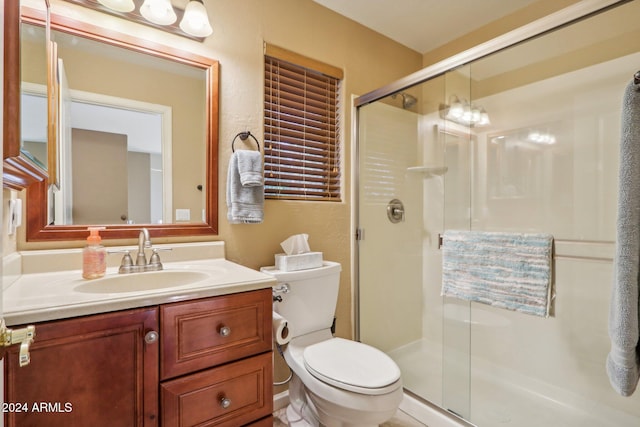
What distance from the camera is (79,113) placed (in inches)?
49.3

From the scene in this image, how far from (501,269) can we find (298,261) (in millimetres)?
935

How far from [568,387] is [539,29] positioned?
173 centimetres

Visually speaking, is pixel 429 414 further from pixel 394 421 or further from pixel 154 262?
pixel 154 262

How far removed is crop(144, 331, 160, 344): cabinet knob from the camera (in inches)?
34.2

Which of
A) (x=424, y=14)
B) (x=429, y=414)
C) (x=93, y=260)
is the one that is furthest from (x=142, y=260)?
(x=424, y=14)

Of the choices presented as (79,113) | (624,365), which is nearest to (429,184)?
(624,365)

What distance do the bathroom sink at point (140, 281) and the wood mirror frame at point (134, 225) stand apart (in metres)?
0.23

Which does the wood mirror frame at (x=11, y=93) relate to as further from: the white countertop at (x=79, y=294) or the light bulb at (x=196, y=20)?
the light bulb at (x=196, y=20)

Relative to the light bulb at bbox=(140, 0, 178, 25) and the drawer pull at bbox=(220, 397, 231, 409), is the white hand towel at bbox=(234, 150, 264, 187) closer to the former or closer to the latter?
the light bulb at bbox=(140, 0, 178, 25)

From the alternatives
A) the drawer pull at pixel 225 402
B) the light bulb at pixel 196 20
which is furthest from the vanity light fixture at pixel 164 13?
the drawer pull at pixel 225 402

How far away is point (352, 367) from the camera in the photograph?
51.9 inches

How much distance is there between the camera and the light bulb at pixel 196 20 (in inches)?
54.1

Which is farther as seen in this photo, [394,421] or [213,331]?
[394,421]

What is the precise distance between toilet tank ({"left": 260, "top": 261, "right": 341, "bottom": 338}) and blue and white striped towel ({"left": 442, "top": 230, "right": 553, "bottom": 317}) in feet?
1.97
